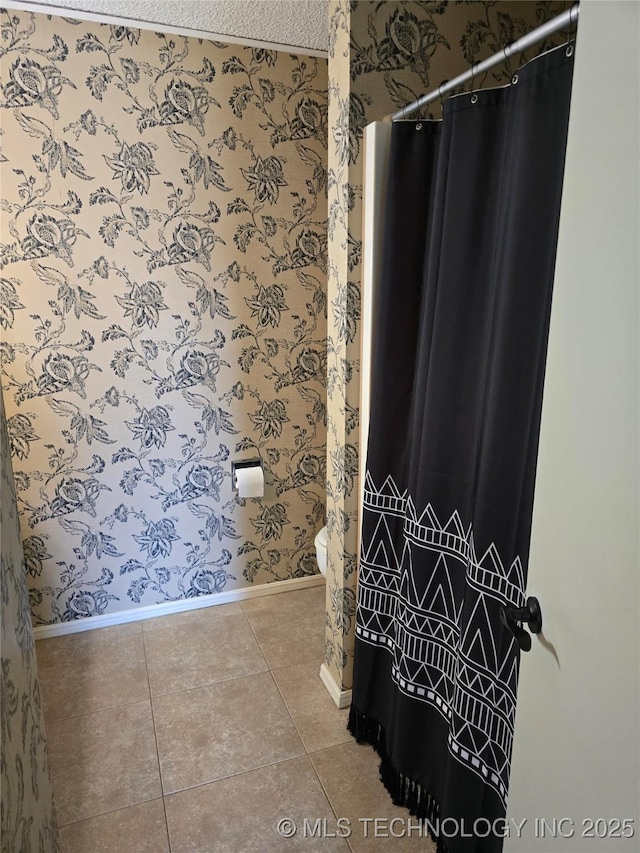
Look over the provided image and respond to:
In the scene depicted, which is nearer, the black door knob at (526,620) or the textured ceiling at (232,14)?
the black door knob at (526,620)

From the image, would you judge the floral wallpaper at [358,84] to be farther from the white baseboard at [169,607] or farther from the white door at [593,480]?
the white baseboard at [169,607]

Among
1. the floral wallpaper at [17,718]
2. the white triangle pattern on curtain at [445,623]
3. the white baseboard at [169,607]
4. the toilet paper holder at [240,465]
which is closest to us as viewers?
the floral wallpaper at [17,718]

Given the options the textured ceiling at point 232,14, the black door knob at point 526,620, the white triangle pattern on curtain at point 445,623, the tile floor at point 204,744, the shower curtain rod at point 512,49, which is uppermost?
the textured ceiling at point 232,14

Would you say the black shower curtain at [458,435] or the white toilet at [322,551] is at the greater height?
the black shower curtain at [458,435]

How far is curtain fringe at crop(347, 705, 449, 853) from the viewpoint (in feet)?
5.03

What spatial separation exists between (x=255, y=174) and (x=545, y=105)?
1.53 m

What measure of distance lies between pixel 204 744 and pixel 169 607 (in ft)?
2.73

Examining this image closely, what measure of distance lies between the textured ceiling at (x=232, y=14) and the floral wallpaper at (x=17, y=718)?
1.69 m

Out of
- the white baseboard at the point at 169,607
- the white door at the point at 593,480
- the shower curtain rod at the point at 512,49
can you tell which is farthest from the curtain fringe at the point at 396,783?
the shower curtain rod at the point at 512,49

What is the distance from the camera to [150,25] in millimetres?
2070

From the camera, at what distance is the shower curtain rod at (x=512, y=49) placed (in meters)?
0.99

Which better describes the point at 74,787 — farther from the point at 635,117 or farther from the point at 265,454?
the point at 635,117

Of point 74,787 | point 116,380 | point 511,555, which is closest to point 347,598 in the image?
point 511,555

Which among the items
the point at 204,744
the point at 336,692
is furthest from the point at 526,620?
the point at 204,744
